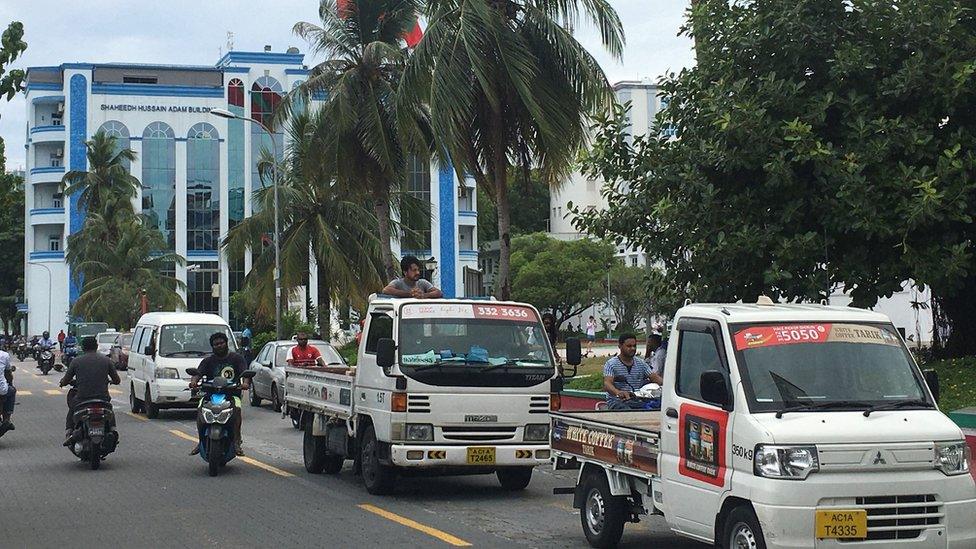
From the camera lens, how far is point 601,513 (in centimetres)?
1033

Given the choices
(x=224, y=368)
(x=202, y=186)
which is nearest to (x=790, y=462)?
(x=224, y=368)

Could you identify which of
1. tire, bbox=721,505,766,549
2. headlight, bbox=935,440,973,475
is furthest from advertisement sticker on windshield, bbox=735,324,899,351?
tire, bbox=721,505,766,549

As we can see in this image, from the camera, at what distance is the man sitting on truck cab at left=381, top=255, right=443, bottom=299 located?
1553cm

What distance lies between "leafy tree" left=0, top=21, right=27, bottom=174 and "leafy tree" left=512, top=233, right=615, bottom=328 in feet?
164

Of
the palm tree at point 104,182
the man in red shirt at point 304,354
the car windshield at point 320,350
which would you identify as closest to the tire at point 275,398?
the car windshield at point 320,350

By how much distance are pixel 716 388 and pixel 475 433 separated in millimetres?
5167

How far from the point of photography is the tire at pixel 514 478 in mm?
14422

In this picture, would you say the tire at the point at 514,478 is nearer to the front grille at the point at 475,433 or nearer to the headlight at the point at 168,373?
the front grille at the point at 475,433

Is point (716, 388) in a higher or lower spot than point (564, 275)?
lower

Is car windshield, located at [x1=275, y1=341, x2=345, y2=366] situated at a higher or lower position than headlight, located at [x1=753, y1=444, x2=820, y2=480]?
higher

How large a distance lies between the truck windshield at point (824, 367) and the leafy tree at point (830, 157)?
831 cm

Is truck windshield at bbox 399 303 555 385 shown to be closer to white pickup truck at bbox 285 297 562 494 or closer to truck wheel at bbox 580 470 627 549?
white pickup truck at bbox 285 297 562 494

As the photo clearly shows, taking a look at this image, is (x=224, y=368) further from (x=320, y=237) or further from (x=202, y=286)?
(x=202, y=286)

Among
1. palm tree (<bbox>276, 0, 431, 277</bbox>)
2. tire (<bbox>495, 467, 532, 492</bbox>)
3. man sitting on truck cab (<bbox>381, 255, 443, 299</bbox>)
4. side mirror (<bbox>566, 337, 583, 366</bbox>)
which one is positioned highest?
palm tree (<bbox>276, 0, 431, 277</bbox>)
